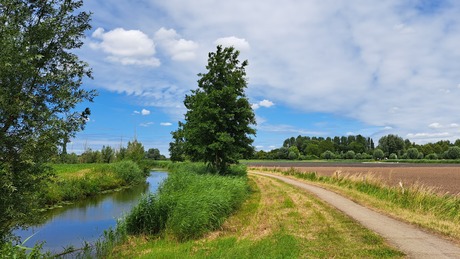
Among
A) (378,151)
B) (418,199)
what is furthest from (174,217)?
(378,151)

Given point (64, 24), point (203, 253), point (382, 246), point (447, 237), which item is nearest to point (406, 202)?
point (447, 237)

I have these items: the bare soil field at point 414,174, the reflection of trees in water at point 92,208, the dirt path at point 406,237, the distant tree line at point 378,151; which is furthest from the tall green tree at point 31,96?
the distant tree line at point 378,151

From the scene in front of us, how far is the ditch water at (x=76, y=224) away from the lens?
519 inches

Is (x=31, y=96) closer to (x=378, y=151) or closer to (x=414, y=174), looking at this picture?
(x=414, y=174)

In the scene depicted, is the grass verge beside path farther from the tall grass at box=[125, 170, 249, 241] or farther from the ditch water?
the ditch water

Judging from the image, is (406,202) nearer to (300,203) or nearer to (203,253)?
(300,203)

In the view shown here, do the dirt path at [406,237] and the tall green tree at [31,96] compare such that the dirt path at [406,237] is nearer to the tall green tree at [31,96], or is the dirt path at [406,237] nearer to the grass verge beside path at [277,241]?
the grass verge beside path at [277,241]

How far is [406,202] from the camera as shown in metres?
16.8

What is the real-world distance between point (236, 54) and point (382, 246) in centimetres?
2000

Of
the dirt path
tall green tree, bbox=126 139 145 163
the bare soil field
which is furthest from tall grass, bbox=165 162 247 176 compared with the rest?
tall green tree, bbox=126 139 145 163

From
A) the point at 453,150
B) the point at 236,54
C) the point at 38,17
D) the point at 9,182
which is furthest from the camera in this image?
the point at 453,150

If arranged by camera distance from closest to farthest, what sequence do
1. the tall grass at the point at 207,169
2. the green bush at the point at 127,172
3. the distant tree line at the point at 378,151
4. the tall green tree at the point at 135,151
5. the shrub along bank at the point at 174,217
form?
the shrub along bank at the point at 174,217 < the tall grass at the point at 207,169 < the green bush at the point at 127,172 < the tall green tree at the point at 135,151 < the distant tree line at the point at 378,151

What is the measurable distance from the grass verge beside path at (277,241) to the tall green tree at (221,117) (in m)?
9.62

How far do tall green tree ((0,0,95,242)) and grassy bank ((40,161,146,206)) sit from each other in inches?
347
